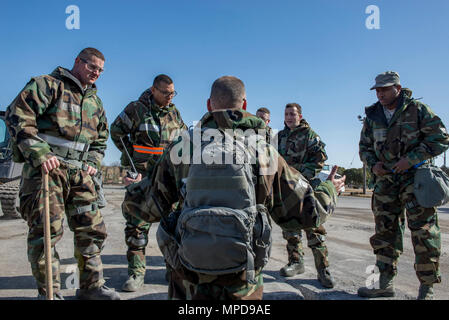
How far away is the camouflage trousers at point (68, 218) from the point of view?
278 cm

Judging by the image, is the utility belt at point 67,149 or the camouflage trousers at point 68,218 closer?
the camouflage trousers at point 68,218

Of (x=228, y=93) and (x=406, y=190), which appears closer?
(x=228, y=93)

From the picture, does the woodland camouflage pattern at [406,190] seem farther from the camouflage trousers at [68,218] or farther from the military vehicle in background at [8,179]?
the military vehicle in background at [8,179]

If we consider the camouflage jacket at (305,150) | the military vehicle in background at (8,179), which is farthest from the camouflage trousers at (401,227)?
the military vehicle in background at (8,179)

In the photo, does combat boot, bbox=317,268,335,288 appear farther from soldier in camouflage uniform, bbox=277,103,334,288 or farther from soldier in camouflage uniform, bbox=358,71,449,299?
soldier in camouflage uniform, bbox=358,71,449,299

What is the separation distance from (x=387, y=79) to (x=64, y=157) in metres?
3.35

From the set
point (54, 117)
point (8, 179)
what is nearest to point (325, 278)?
point (54, 117)

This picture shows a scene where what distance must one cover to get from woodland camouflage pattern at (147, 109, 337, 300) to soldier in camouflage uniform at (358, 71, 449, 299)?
1802 millimetres

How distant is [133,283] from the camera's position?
3.40m

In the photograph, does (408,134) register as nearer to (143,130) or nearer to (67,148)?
(143,130)

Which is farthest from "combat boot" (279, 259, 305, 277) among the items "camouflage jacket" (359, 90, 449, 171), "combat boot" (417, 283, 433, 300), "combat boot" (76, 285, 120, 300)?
"combat boot" (76, 285, 120, 300)

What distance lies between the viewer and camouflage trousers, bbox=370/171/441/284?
3271 millimetres
